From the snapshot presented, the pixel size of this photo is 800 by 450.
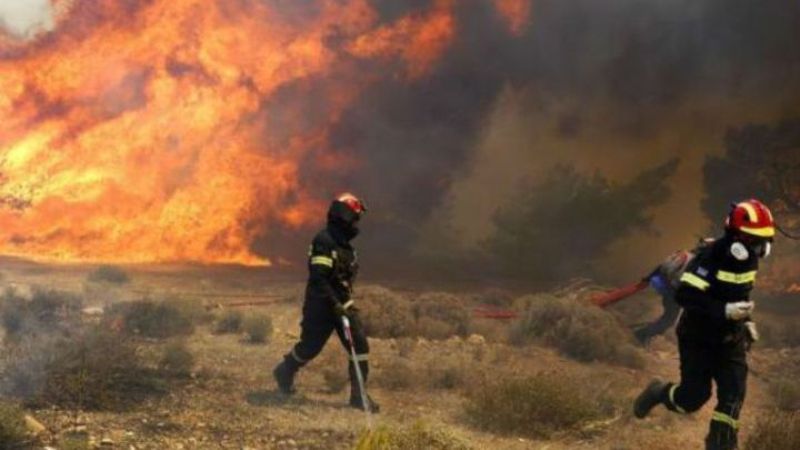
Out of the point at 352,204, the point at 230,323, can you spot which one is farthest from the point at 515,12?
the point at 352,204

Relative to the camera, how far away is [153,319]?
1066 centimetres

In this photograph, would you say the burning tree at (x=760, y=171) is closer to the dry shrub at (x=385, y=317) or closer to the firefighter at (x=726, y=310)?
the dry shrub at (x=385, y=317)

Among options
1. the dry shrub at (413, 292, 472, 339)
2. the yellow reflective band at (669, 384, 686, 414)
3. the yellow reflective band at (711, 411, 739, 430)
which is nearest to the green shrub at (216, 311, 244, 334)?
the dry shrub at (413, 292, 472, 339)

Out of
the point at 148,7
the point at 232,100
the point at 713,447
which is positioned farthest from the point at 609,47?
the point at 713,447

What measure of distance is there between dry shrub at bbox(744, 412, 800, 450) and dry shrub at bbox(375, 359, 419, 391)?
372 centimetres

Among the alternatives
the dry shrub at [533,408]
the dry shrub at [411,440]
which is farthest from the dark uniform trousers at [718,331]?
the dry shrub at [411,440]

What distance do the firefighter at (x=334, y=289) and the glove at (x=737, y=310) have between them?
3480 mm

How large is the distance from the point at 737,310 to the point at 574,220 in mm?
15815

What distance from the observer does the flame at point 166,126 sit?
59.9ft

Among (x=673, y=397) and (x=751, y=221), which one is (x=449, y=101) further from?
(x=751, y=221)

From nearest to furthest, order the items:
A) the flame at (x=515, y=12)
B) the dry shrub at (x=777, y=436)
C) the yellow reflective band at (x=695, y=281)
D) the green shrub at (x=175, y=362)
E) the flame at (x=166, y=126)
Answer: the yellow reflective band at (x=695, y=281), the dry shrub at (x=777, y=436), the green shrub at (x=175, y=362), the flame at (x=166, y=126), the flame at (x=515, y=12)

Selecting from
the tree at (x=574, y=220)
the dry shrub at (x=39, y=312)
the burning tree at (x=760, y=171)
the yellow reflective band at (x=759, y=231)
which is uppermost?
the burning tree at (x=760, y=171)

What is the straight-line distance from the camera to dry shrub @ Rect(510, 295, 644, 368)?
10508 millimetres

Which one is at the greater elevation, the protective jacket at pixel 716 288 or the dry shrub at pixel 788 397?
the protective jacket at pixel 716 288
